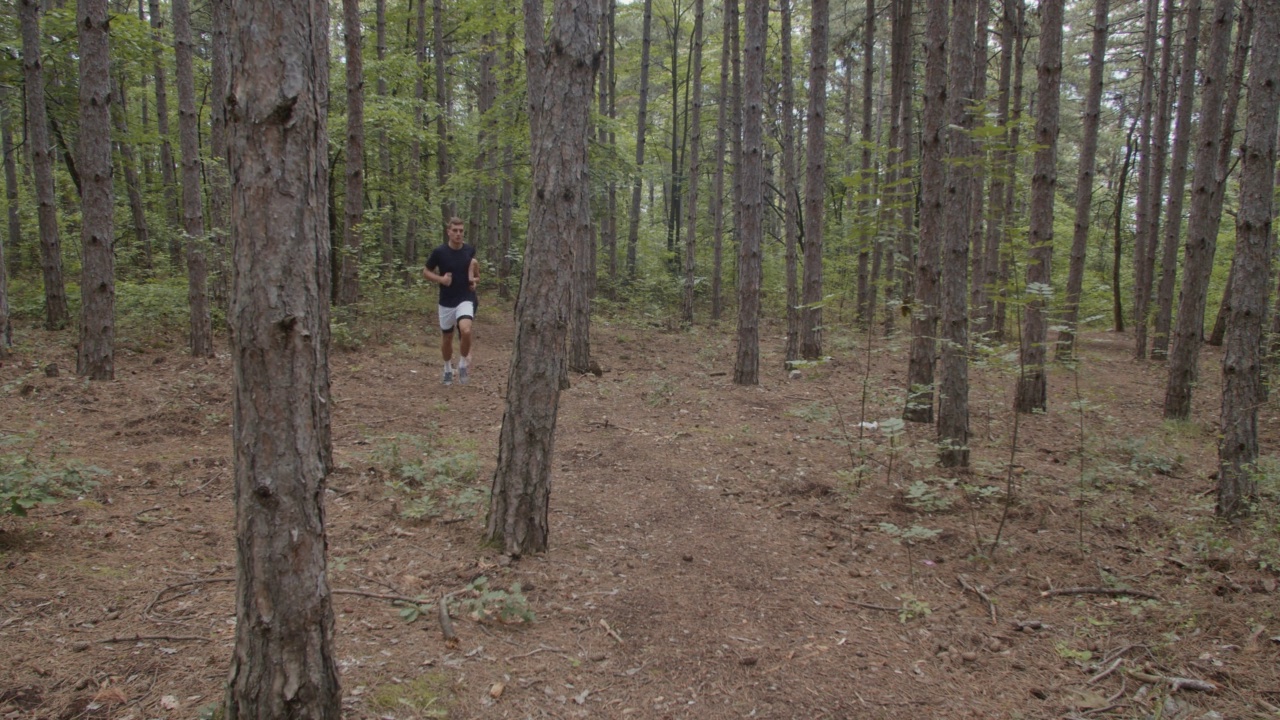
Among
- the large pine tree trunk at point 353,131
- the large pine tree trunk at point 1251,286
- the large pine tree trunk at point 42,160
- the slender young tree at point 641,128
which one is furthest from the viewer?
the slender young tree at point 641,128

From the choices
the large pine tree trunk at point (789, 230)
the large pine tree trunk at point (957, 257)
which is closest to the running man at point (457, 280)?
the large pine tree trunk at point (789, 230)

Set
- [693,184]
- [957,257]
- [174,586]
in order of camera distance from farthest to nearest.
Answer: [693,184] → [957,257] → [174,586]

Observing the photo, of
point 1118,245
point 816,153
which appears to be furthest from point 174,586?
point 1118,245

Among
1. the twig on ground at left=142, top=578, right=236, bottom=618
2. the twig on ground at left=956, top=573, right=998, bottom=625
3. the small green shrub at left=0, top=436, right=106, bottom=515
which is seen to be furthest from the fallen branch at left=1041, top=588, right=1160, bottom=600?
the small green shrub at left=0, top=436, right=106, bottom=515

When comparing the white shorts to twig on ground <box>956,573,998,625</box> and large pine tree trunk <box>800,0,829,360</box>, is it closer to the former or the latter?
large pine tree trunk <box>800,0,829,360</box>

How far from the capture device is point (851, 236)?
6.46 m

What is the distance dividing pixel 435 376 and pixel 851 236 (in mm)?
6490

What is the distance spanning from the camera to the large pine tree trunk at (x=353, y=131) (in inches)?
414

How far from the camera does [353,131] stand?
1105 centimetres

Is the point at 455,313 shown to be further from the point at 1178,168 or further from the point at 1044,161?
the point at 1178,168

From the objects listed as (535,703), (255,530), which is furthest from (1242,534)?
(255,530)

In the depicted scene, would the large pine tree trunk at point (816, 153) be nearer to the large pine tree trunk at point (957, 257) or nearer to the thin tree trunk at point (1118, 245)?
the large pine tree trunk at point (957, 257)

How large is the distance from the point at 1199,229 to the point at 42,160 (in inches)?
630

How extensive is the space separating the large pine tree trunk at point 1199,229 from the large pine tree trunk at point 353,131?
11.8 m
